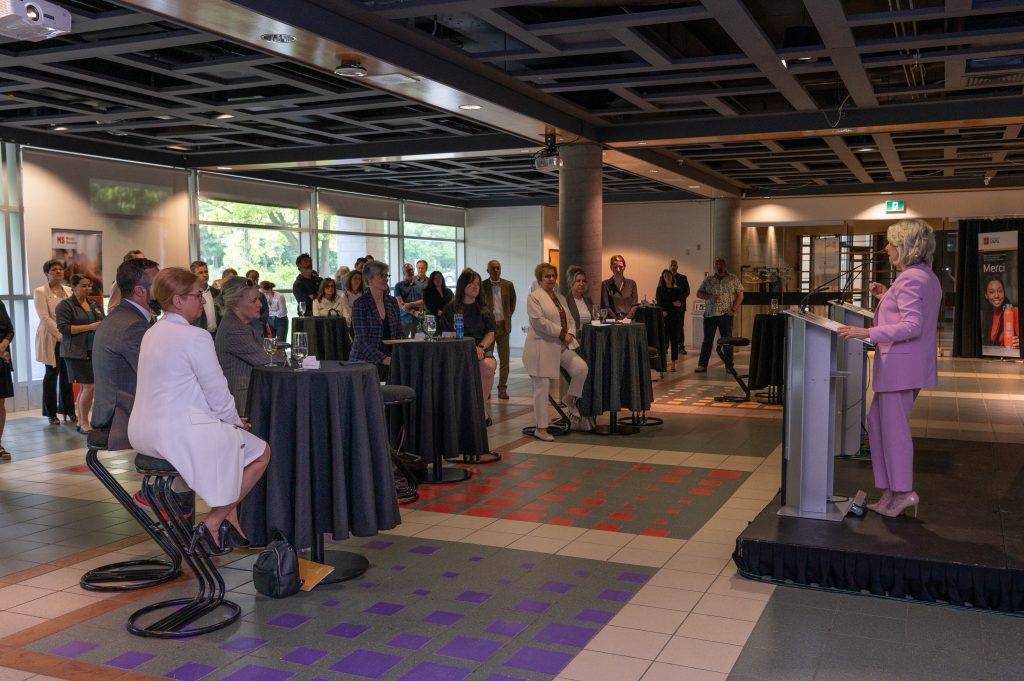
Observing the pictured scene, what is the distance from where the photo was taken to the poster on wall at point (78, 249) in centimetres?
1118

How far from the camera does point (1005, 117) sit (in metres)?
9.58

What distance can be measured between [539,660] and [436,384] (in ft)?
9.62

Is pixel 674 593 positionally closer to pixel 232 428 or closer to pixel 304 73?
pixel 232 428

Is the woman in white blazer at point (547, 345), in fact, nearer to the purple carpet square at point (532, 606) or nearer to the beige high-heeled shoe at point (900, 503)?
the beige high-heeled shoe at point (900, 503)

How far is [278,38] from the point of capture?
616 cm

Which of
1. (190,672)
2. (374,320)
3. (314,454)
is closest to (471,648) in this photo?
(190,672)

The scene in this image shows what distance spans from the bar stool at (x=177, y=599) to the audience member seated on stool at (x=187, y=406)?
0.07 m

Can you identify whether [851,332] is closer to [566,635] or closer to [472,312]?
[566,635]

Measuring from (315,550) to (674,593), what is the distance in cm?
161

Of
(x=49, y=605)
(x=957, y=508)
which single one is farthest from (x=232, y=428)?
(x=957, y=508)

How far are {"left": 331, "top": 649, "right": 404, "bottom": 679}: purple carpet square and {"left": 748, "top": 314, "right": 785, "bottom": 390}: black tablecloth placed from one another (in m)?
7.08

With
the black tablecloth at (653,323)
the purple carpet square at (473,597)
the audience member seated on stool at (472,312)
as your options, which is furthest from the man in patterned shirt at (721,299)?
the purple carpet square at (473,597)

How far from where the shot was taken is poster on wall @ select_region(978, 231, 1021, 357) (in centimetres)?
1537

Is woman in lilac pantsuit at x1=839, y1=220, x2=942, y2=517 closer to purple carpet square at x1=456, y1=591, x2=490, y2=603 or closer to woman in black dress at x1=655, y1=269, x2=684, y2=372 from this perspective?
purple carpet square at x1=456, y1=591, x2=490, y2=603
